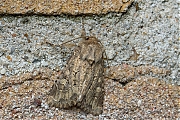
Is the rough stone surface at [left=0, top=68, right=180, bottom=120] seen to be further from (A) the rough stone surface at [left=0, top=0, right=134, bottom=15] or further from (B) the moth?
(A) the rough stone surface at [left=0, top=0, right=134, bottom=15]

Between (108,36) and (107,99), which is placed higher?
(108,36)

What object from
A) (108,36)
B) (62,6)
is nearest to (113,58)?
(108,36)

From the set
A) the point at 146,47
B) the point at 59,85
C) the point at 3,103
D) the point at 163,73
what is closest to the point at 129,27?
the point at 146,47

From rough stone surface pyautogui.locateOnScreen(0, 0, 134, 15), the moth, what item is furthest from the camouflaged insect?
rough stone surface pyautogui.locateOnScreen(0, 0, 134, 15)

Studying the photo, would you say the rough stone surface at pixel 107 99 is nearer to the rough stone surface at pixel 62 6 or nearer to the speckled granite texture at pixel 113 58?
the speckled granite texture at pixel 113 58

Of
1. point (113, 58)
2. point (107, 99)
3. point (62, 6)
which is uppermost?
point (62, 6)

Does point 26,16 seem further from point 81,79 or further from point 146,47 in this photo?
point 146,47

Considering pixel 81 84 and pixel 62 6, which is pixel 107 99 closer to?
pixel 81 84

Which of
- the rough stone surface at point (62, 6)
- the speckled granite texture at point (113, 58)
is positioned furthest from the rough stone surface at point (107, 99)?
the rough stone surface at point (62, 6)
